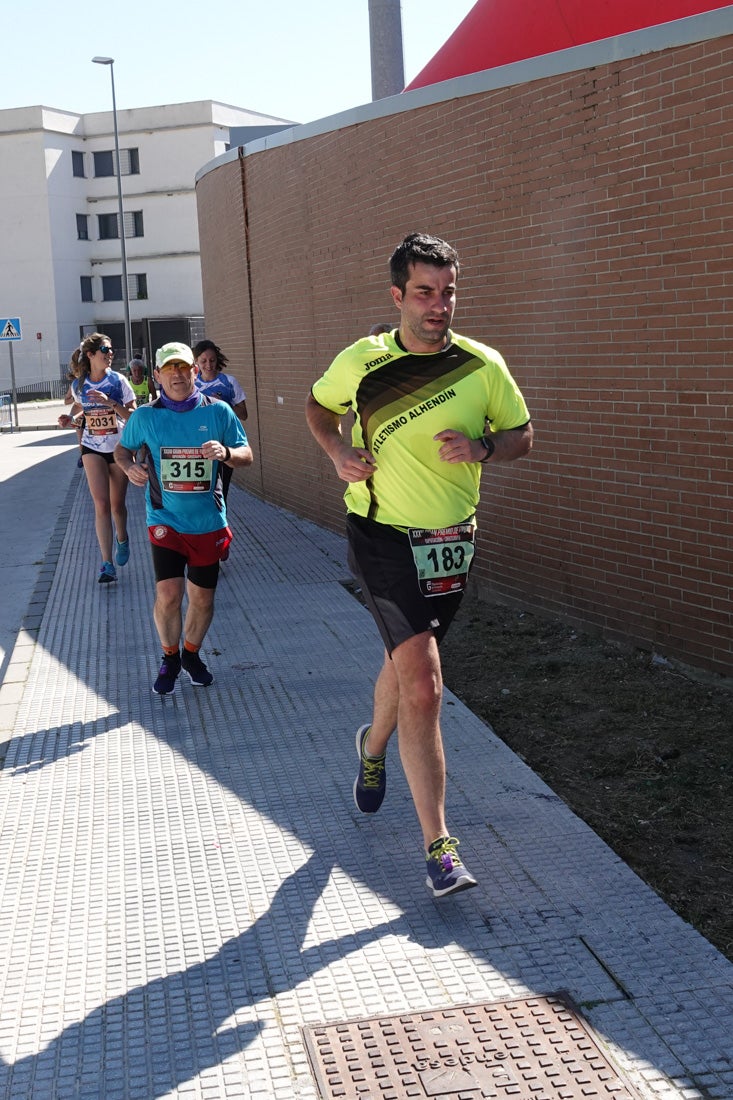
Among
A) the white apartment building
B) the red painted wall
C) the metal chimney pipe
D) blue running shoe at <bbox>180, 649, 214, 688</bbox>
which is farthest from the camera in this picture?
the white apartment building

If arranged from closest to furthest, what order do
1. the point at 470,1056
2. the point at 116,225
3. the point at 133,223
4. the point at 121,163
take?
1. the point at 470,1056
2. the point at 133,223
3. the point at 121,163
4. the point at 116,225

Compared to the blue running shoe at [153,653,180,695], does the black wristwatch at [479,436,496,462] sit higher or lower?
higher

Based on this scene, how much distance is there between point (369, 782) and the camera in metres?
4.88

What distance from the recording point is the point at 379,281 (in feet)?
34.4

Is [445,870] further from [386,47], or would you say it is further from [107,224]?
[107,224]

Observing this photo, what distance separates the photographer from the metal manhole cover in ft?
10.2

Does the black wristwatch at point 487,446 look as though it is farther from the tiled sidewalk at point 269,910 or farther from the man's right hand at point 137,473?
the man's right hand at point 137,473

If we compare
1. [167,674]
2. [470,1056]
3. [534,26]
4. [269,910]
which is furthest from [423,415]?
[534,26]

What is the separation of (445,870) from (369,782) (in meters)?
0.83

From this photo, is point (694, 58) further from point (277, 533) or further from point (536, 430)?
point (277, 533)

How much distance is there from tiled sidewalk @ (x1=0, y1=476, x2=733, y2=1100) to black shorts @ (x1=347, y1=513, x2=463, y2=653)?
0.89 metres

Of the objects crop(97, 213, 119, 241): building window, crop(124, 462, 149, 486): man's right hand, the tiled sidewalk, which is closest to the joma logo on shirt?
the tiled sidewalk

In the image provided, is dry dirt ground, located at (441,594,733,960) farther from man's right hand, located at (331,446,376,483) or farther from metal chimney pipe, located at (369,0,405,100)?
metal chimney pipe, located at (369,0,405,100)

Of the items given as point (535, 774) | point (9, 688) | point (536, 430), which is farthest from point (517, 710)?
point (9, 688)
